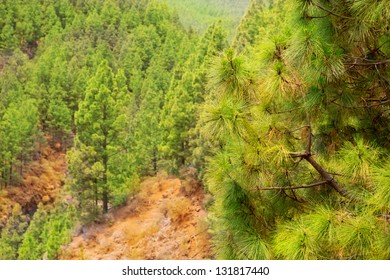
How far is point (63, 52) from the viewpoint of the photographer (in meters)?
41.6

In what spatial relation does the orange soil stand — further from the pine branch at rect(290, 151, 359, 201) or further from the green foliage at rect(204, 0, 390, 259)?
the pine branch at rect(290, 151, 359, 201)

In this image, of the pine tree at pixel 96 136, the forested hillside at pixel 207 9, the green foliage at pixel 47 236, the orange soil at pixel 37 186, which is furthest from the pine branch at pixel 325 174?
the forested hillside at pixel 207 9

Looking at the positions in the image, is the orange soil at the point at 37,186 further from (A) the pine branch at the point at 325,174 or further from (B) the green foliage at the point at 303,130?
(A) the pine branch at the point at 325,174

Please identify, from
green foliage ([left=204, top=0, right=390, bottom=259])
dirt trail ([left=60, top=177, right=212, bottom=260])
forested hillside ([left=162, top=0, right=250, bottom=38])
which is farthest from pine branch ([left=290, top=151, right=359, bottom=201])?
forested hillside ([left=162, top=0, right=250, bottom=38])

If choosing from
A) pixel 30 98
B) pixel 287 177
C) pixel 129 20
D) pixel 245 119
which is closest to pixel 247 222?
pixel 287 177

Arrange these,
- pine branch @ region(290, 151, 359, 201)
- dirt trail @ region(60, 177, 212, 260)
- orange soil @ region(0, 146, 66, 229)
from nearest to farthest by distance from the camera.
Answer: pine branch @ region(290, 151, 359, 201), dirt trail @ region(60, 177, 212, 260), orange soil @ region(0, 146, 66, 229)

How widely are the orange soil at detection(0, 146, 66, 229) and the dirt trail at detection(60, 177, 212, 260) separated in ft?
32.1

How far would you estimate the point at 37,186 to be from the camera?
3159 cm

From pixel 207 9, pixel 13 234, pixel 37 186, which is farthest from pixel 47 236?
pixel 207 9

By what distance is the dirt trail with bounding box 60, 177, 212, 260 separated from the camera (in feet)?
60.1

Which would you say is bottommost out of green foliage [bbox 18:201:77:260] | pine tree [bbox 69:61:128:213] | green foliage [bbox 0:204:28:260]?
green foliage [bbox 0:204:28:260]

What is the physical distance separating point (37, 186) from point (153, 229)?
14.0m

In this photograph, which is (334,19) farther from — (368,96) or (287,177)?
(287,177)

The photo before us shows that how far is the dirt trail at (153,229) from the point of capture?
18.3 meters
